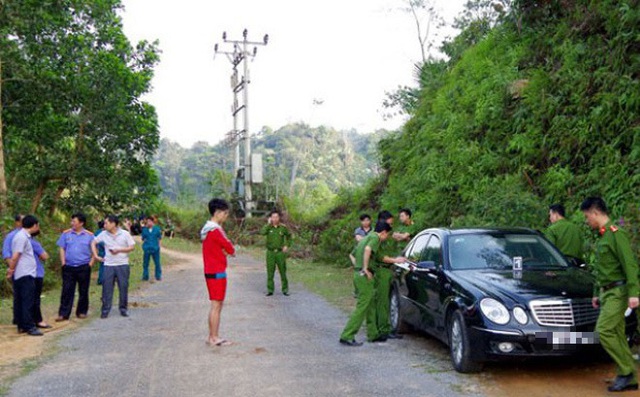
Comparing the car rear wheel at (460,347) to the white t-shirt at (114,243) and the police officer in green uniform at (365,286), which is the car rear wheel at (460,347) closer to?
the police officer in green uniform at (365,286)

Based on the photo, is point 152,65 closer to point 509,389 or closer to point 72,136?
point 72,136

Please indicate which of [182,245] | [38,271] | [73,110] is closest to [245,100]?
[182,245]

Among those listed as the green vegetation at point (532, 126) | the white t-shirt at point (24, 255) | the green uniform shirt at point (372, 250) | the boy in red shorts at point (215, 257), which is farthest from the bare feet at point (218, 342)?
the green vegetation at point (532, 126)

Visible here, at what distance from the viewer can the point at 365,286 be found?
8.55 metres

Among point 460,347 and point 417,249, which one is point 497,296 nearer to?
point 460,347

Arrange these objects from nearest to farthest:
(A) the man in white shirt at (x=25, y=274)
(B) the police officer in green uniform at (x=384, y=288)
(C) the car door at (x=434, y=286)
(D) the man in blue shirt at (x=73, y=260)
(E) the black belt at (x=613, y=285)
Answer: (E) the black belt at (x=613, y=285) < (C) the car door at (x=434, y=286) < (B) the police officer in green uniform at (x=384, y=288) < (A) the man in white shirt at (x=25, y=274) < (D) the man in blue shirt at (x=73, y=260)

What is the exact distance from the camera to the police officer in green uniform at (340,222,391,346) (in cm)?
851

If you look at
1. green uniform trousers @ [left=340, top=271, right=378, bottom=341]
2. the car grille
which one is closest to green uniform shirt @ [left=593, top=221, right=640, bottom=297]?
the car grille

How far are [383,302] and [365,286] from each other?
63 cm

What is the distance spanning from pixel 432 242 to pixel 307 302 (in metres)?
5.26

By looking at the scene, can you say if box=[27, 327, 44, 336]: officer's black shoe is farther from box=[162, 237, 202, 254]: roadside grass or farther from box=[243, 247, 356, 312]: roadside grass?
box=[162, 237, 202, 254]: roadside grass

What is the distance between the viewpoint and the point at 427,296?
8.17 meters

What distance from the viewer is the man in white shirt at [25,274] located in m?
9.48

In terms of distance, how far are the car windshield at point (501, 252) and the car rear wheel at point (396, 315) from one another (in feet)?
5.51
